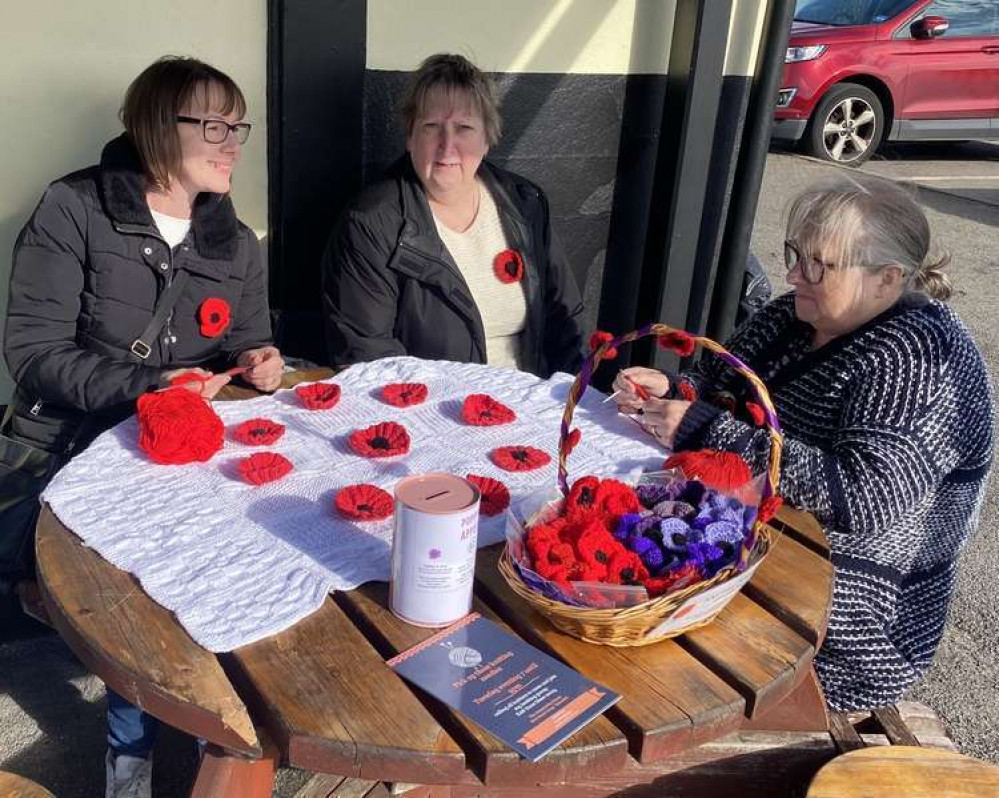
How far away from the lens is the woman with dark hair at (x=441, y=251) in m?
2.79

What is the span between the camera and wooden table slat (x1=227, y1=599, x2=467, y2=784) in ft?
4.16

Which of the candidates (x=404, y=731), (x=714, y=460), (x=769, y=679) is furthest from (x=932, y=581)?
(x=404, y=731)

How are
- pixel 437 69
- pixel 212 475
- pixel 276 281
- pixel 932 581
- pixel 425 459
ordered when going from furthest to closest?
1. pixel 276 281
2. pixel 437 69
3. pixel 932 581
4. pixel 425 459
5. pixel 212 475

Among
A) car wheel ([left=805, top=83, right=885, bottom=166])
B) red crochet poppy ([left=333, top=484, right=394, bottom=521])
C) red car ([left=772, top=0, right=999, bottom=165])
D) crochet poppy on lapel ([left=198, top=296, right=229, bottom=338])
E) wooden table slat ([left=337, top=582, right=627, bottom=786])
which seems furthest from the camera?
car wheel ([left=805, top=83, right=885, bottom=166])

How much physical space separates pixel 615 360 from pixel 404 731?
9.41ft

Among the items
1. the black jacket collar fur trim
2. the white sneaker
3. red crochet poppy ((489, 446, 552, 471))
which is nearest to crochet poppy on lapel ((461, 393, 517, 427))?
red crochet poppy ((489, 446, 552, 471))

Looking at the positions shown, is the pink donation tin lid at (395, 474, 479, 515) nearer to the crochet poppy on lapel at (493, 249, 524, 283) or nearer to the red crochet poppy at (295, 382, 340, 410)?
the red crochet poppy at (295, 382, 340, 410)

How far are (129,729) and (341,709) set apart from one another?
3.61ft

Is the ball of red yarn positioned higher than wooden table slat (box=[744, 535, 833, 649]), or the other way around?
the ball of red yarn

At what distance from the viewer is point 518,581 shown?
146cm

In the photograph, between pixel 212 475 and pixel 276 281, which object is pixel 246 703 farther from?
pixel 276 281

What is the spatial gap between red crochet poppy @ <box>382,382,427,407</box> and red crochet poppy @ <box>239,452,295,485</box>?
37cm

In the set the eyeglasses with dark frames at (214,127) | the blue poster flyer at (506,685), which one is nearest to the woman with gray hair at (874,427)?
the blue poster flyer at (506,685)

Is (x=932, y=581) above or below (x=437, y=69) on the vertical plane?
below
